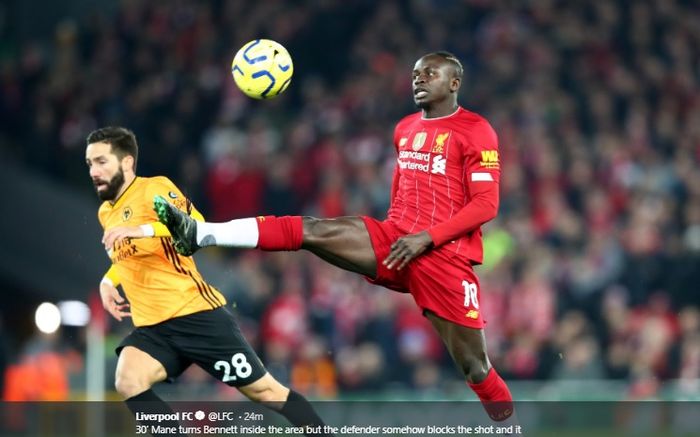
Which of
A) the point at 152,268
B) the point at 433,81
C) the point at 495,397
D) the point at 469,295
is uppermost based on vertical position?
the point at 433,81

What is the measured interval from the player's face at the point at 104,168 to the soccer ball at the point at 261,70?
888 mm

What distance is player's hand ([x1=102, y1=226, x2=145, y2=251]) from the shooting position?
7.06 metres

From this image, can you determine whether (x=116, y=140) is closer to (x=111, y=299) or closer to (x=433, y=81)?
(x=111, y=299)

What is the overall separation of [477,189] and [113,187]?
6.64ft

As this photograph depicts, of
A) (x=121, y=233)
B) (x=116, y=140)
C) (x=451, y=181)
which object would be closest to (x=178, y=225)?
(x=121, y=233)

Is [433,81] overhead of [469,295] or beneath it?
overhead

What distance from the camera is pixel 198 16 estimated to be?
18047 mm

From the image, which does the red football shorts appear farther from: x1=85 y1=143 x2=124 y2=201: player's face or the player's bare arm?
x1=85 y1=143 x2=124 y2=201: player's face

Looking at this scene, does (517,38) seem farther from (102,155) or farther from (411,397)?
(102,155)

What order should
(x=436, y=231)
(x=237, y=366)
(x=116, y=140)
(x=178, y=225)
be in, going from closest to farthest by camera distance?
(x=178, y=225)
(x=436, y=231)
(x=237, y=366)
(x=116, y=140)

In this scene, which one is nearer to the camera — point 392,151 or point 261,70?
point 261,70

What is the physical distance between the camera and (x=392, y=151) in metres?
15.1

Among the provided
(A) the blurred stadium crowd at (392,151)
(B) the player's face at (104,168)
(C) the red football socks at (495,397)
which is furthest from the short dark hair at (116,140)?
(A) the blurred stadium crowd at (392,151)

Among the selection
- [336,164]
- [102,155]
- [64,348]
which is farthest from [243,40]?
[102,155]
